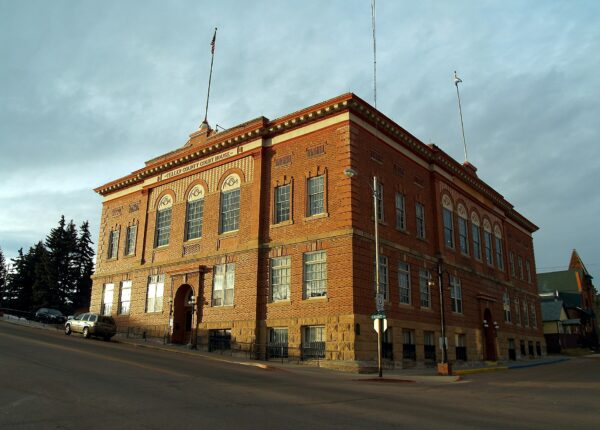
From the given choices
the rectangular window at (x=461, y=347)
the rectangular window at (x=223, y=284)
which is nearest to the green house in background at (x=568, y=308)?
the rectangular window at (x=461, y=347)

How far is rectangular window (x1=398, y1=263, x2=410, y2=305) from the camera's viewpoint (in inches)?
1183

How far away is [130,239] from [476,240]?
92.0ft

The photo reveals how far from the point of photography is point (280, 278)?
29312mm

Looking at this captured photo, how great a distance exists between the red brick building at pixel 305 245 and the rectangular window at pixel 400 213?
0.13 m

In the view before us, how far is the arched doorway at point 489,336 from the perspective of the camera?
129 feet

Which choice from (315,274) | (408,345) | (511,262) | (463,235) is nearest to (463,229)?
(463,235)

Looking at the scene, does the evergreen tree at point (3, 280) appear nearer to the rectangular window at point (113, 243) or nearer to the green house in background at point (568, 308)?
the rectangular window at point (113, 243)

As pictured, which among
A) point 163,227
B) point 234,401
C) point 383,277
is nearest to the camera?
point 234,401

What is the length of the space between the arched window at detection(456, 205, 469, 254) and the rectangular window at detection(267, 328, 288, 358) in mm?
16965

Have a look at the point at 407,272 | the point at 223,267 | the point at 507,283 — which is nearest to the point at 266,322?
the point at 223,267

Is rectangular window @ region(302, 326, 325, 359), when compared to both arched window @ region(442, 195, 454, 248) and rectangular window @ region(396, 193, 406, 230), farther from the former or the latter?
arched window @ region(442, 195, 454, 248)

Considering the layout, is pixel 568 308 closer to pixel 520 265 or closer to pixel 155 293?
pixel 520 265

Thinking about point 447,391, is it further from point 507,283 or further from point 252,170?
point 507,283

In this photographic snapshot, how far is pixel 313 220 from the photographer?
2847 centimetres
